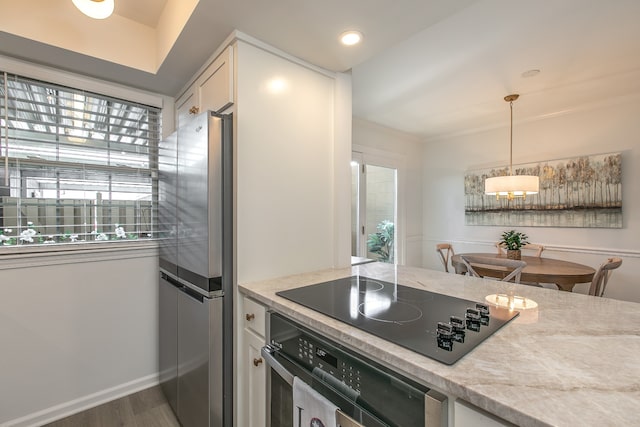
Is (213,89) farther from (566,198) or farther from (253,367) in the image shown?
(566,198)

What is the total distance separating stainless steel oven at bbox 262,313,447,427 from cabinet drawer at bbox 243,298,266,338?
0.27 ft

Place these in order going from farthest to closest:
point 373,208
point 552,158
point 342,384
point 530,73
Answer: point 373,208
point 552,158
point 530,73
point 342,384

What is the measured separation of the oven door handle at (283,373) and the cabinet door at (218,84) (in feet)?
3.95

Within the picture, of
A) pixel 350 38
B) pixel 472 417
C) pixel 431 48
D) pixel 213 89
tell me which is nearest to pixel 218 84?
pixel 213 89

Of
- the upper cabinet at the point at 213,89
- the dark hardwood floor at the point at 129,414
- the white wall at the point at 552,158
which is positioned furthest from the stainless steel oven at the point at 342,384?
the white wall at the point at 552,158

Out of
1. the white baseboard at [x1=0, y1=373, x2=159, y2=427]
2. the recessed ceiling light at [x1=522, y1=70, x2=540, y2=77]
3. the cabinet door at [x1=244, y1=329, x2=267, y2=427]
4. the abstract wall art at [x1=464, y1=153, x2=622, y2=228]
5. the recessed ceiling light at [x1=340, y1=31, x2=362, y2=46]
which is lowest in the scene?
the white baseboard at [x1=0, y1=373, x2=159, y2=427]

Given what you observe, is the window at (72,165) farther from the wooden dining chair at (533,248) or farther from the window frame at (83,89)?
the wooden dining chair at (533,248)

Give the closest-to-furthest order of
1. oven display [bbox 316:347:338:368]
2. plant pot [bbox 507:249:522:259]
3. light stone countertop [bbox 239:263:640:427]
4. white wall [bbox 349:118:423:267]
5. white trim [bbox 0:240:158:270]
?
light stone countertop [bbox 239:263:640:427] → oven display [bbox 316:347:338:368] → white trim [bbox 0:240:158:270] → plant pot [bbox 507:249:522:259] → white wall [bbox 349:118:423:267]

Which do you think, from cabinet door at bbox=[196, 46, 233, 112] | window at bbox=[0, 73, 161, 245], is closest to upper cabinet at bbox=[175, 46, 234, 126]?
cabinet door at bbox=[196, 46, 233, 112]

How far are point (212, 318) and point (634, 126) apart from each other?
4315 mm

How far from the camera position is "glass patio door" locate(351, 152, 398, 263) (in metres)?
3.66

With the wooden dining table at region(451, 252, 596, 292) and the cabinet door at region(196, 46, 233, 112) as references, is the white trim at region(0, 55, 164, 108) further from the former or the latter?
the wooden dining table at region(451, 252, 596, 292)

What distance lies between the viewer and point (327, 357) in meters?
0.95

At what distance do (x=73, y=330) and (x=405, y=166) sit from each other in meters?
4.08
